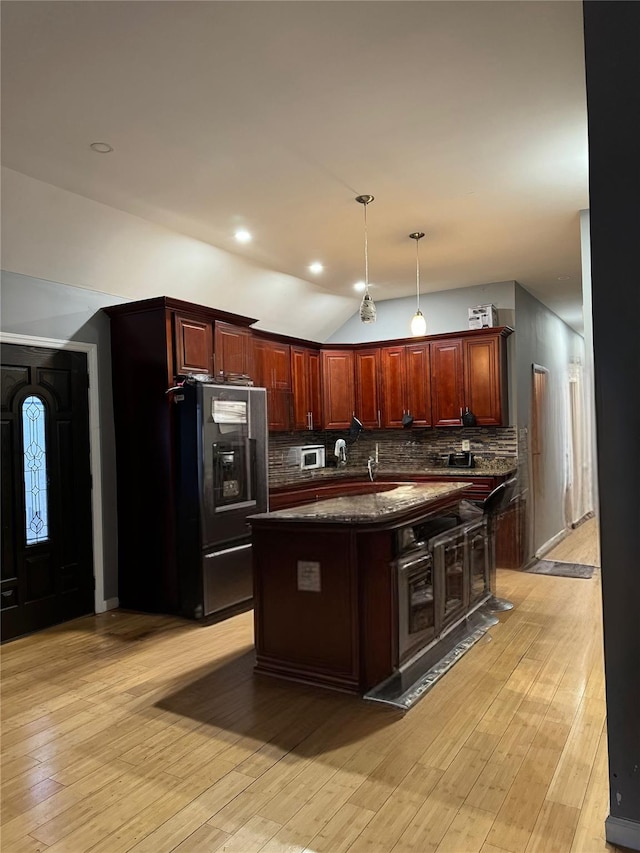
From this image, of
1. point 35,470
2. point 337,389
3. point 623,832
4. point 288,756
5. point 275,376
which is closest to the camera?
point 623,832

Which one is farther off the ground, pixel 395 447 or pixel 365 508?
pixel 395 447

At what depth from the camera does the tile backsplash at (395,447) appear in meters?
6.66

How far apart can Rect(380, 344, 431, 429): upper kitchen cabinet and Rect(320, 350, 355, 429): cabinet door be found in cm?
43

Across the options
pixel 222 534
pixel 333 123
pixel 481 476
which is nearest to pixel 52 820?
pixel 222 534

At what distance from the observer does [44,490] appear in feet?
14.6

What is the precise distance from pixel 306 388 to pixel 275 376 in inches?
22.8

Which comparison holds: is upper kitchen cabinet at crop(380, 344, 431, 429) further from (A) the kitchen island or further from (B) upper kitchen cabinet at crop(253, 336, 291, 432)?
(A) the kitchen island

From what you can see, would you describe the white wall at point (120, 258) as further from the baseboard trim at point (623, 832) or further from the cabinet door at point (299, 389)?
the baseboard trim at point (623, 832)

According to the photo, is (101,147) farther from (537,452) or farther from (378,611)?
(537,452)

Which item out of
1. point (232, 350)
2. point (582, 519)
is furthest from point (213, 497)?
point (582, 519)

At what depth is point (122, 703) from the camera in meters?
3.19

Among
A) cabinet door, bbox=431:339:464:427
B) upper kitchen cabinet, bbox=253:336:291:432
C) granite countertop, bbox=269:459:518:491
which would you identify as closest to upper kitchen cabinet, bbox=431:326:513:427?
cabinet door, bbox=431:339:464:427

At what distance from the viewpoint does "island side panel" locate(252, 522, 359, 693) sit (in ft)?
10.6

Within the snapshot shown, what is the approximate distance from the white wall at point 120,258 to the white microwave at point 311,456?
1560 millimetres
